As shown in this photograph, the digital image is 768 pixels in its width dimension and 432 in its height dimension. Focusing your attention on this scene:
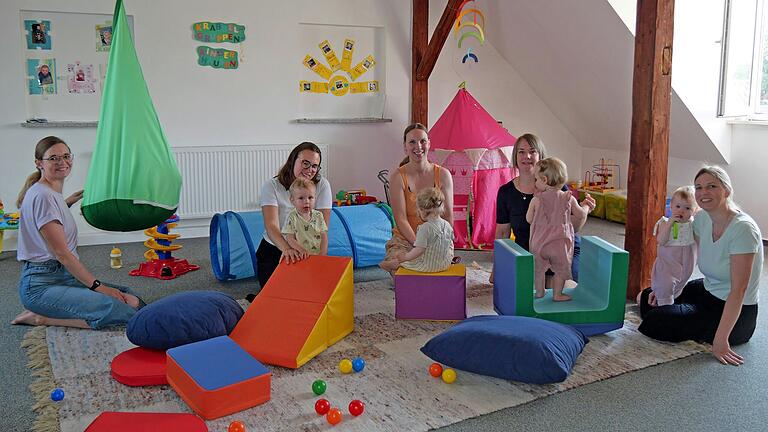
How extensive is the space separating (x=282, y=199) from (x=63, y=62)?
287cm

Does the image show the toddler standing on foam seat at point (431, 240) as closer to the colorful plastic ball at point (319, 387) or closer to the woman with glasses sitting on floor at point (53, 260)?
the colorful plastic ball at point (319, 387)

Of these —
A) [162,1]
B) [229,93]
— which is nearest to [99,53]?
[162,1]

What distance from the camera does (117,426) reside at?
2346mm

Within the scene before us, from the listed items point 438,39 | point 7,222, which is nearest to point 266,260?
point 7,222

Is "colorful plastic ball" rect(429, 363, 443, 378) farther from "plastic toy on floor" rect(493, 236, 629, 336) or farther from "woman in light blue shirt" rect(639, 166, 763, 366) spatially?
"woman in light blue shirt" rect(639, 166, 763, 366)

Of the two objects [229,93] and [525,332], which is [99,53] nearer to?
[229,93]

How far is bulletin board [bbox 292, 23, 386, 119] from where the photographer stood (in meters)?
6.47

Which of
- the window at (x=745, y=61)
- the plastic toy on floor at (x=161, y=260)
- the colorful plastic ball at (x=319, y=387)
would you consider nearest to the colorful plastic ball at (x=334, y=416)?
the colorful plastic ball at (x=319, y=387)

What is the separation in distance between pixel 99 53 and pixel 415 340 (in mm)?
3880

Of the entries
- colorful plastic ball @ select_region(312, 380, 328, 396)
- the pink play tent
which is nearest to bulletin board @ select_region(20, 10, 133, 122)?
the pink play tent

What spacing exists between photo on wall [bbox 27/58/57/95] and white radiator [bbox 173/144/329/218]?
106cm

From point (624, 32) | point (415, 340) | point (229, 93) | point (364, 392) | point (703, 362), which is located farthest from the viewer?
point (229, 93)

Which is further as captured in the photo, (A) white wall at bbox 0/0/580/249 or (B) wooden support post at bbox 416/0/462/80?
(B) wooden support post at bbox 416/0/462/80

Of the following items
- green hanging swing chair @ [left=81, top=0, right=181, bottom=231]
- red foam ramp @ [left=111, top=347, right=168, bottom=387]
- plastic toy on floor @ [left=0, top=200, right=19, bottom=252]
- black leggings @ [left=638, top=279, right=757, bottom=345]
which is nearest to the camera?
red foam ramp @ [left=111, top=347, right=168, bottom=387]
